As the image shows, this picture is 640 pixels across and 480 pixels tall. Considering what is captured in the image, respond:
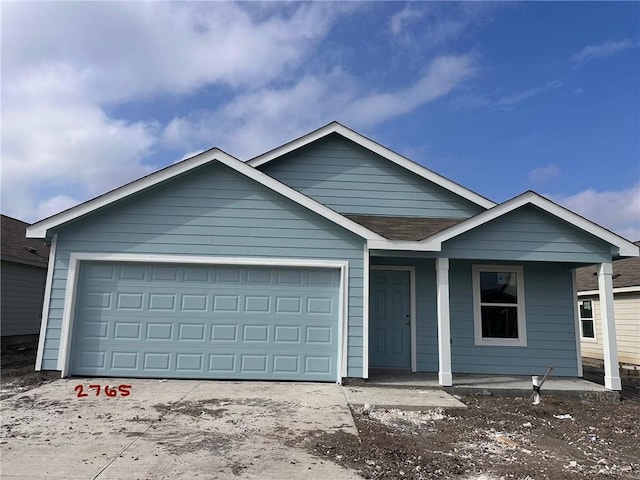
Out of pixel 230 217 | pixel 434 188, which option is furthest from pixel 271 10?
pixel 434 188

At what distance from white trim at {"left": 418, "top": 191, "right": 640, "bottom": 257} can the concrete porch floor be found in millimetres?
2483

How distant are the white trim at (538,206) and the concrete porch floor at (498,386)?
2.48 m

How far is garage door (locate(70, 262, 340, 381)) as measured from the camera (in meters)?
8.25

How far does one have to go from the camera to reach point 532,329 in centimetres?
951

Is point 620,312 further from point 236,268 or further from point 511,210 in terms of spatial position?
point 236,268

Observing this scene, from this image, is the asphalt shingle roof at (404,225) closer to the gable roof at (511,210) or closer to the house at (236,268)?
the house at (236,268)

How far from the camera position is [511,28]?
996cm

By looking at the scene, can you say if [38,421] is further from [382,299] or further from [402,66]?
[402,66]

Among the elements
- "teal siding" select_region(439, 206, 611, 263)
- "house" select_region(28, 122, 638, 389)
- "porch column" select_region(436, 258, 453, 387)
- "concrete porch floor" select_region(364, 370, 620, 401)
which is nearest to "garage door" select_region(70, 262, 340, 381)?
"house" select_region(28, 122, 638, 389)

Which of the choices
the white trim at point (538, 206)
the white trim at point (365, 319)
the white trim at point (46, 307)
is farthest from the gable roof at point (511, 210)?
the white trim at point (46, 307)

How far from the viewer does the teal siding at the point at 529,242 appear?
8.31m

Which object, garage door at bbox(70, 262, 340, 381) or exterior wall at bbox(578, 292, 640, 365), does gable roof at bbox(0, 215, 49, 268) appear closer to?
garage door at bbox(70, 262, 340, 381)

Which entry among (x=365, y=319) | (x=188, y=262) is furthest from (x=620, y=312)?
(x=188, y=262)

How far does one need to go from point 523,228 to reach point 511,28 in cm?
482
